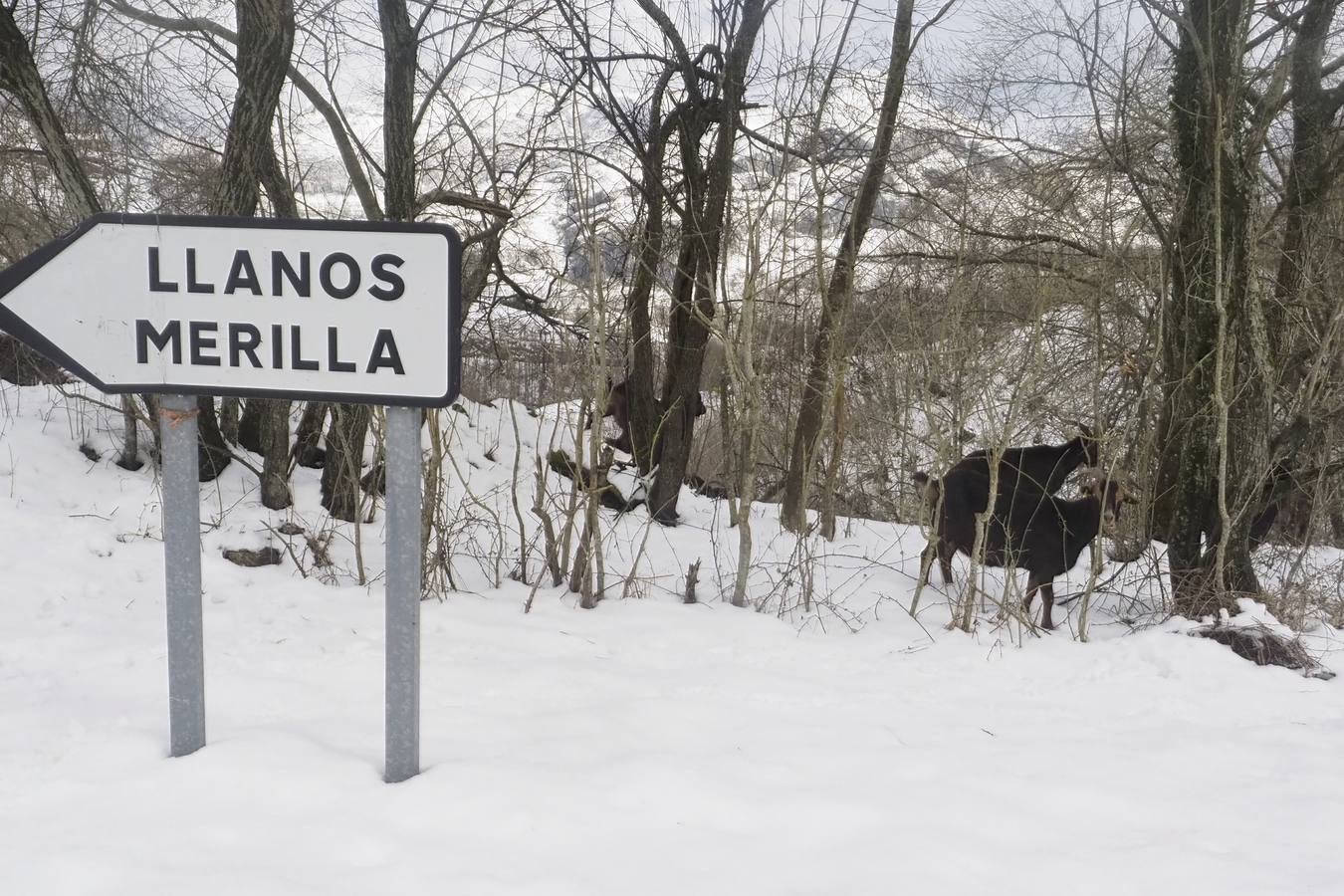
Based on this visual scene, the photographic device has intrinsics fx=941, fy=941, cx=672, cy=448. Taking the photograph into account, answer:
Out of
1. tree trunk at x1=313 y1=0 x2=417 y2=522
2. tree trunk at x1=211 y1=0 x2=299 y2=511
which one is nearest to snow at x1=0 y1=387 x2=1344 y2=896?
tree trunk at x1=313 y1=0 x2=417 y2=522

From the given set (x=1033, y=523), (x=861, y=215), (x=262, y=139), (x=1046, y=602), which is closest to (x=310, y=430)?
(x=262, y=139)

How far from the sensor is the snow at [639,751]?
88.8 inches

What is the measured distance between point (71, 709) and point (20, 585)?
2.30 m

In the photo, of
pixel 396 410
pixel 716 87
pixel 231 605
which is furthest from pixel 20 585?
pixel 716 87

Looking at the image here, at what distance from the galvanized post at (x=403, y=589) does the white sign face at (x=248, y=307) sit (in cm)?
14

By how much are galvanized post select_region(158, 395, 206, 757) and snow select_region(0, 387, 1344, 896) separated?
140 millimetres

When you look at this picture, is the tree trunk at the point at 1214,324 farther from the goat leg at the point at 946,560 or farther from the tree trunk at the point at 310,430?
the tree trunk at the point at 310,430

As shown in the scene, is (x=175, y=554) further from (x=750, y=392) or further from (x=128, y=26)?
(x=128, y=26)

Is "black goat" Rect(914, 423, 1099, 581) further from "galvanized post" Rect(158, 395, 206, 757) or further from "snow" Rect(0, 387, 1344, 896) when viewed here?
"galvanized post" Rect(158, 395, 206, 757)

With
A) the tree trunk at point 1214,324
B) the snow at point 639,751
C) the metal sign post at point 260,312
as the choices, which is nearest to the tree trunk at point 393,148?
the snow at point 639,751

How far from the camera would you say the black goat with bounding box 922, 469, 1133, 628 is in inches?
209

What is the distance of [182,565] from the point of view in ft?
8.50

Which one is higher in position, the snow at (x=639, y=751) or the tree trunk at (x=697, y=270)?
the tree trunk at (x=697, y=270)

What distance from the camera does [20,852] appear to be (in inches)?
85.3
